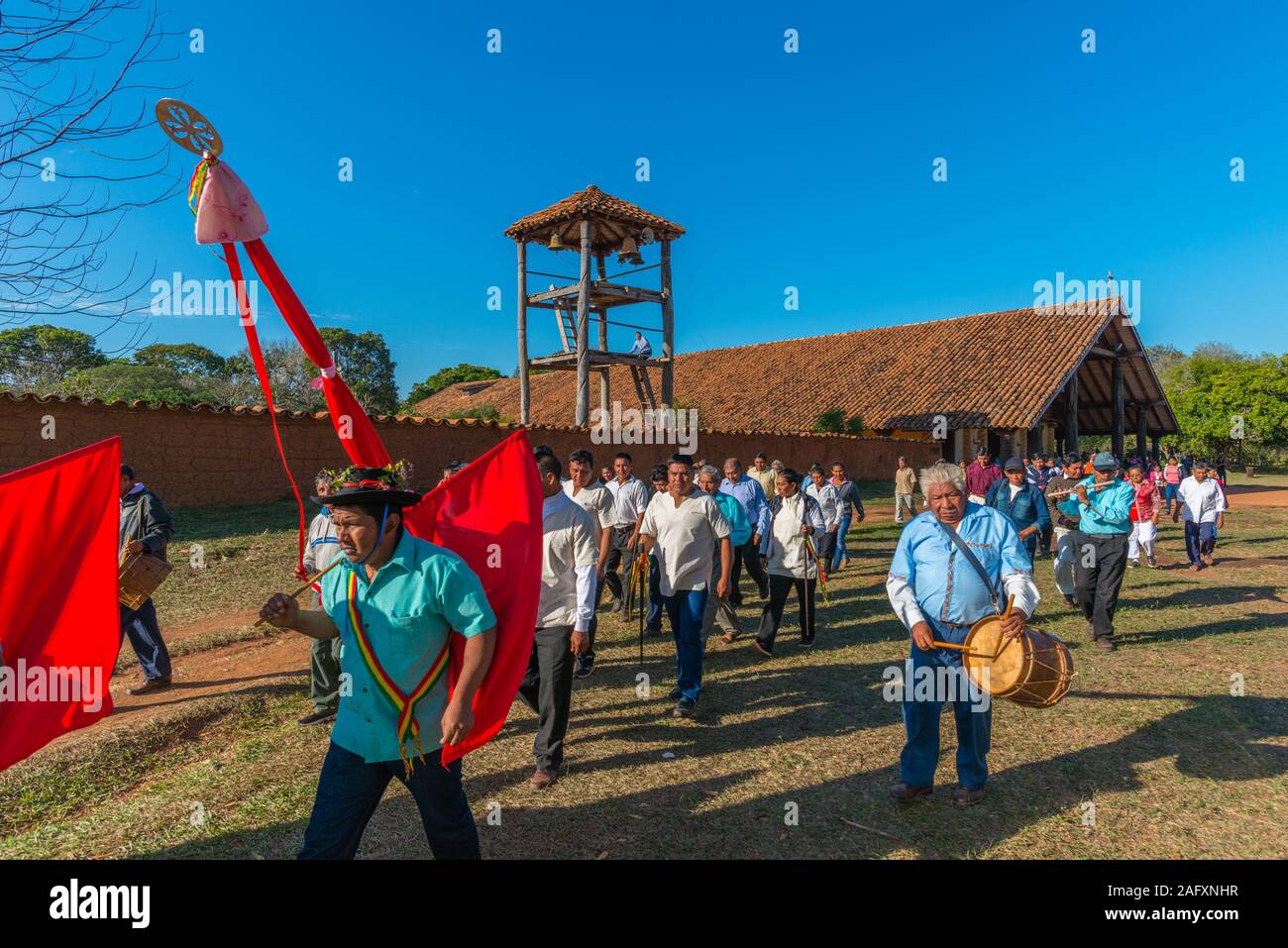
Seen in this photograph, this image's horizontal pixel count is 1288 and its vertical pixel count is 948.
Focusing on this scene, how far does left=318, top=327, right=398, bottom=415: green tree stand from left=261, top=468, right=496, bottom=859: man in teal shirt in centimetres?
4460

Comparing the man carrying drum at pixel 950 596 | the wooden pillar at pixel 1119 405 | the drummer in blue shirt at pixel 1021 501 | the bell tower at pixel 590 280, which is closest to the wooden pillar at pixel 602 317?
the bell tower at pixel 590 280

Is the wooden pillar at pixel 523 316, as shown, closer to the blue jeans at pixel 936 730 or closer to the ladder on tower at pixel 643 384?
the ladder on tower at pixel 643 384

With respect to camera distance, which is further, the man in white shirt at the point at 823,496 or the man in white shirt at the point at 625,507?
the man in white shirt at the point at 823,496

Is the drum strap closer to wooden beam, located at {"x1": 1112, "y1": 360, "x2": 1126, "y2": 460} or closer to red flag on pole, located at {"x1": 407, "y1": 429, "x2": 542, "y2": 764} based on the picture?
red flag on pole, located at {"x1": 407, "y1": 429, "x2": 542, "y2": 764}

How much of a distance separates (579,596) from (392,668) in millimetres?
2175

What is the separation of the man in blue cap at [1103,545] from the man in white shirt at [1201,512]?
6008 millimetres

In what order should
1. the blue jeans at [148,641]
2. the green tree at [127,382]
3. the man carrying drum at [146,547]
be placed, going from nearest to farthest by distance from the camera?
the man carrying drum at [146,547] < the blue jeans at [148,641] < the green tree at [127,382]

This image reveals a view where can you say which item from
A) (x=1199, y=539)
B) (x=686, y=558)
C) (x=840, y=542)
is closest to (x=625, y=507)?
(x=686, y=558)

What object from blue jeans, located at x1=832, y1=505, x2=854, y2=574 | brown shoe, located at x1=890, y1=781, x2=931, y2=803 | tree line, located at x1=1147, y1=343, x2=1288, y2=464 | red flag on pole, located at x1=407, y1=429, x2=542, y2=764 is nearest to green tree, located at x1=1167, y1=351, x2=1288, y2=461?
tree line, located at x1=1147, y1=343, x2=1288, y2=464

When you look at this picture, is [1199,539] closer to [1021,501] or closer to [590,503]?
[1021,501]

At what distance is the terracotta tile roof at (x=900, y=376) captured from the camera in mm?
26250

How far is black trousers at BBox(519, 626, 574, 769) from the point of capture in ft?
15.7
